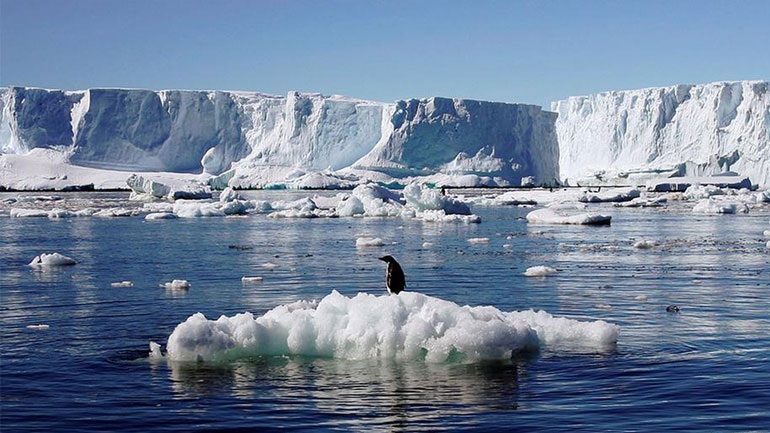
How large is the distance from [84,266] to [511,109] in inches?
2859

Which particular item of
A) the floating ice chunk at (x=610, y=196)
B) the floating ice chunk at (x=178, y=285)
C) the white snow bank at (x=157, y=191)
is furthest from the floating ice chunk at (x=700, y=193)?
the floating ice chunk at (x=178, y=285)

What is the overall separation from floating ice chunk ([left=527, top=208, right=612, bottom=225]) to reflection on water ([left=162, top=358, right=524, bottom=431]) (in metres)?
25.5

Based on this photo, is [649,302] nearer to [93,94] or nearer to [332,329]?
[332,329]

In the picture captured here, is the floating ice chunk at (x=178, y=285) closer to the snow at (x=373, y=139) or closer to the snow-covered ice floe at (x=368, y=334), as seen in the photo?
the snow-covered ice floe at (x=368, y=334)

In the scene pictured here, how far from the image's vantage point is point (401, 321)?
9.98 m

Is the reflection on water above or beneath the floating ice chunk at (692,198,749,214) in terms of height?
beneath

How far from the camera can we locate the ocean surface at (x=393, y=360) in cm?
769

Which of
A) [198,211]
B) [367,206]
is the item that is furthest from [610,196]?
[198,211]

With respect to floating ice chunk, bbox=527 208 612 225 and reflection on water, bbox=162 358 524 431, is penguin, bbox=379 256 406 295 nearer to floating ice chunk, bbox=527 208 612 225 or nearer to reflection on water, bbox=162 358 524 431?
reflection on water, bbox=162 358 524 431

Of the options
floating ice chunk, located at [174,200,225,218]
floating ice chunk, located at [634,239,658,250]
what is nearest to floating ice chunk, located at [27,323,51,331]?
floating ice chunk, located at [634,239,658,250]

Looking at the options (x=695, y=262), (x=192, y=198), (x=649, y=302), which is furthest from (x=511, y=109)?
(x=649, y=302)

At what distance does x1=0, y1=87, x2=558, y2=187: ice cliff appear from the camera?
89.8 meters

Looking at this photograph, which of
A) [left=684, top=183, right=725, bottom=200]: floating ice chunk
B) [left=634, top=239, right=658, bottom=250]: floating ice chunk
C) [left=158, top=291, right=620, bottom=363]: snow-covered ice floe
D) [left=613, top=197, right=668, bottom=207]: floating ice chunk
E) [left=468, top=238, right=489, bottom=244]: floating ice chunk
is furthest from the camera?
[left=684, top=183, right=725, bottom=200]: floating ice chunk

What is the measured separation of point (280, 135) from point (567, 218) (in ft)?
220
